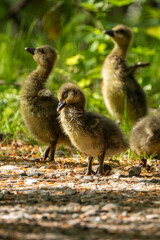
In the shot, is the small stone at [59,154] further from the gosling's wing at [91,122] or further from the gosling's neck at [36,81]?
the gosling's wing at [91,122]

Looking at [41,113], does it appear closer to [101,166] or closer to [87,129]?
[87,129]

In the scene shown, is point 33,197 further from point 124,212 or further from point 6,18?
point 6,18

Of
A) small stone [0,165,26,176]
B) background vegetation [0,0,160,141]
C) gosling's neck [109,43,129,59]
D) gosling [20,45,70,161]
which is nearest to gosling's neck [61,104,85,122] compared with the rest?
gosling [20,45,70,161]

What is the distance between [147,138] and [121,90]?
171 cm

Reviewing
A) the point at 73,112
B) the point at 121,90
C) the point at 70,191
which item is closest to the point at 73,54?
the point at 121,90

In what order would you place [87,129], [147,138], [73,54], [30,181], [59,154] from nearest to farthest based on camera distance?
[30,181], [87,129], [147,138], [59,154], [73,54]

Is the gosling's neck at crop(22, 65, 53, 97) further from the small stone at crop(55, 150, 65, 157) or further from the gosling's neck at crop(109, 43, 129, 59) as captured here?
the gosling's neck at crop(109, 43, 129, 59)

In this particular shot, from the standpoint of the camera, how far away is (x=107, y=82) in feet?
24.0

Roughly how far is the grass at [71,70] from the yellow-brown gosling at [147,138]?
0.76 m

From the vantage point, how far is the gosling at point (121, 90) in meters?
7.14

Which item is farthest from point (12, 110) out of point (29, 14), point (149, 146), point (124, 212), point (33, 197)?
point (29, 14)

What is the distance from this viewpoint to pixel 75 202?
3.35 meters

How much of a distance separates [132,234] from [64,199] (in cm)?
93

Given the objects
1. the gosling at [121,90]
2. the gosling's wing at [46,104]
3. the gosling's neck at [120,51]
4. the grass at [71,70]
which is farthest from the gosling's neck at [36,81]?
the gosling's neck at [120,51]
